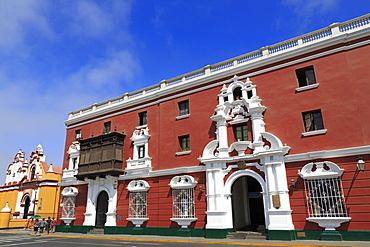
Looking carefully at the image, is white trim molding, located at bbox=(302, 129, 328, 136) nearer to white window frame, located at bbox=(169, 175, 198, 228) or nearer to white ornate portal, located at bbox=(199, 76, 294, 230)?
white ornate portal, located at bbox=(199, 76, 294, 230)

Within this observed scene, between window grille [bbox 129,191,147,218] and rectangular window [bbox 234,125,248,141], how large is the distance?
7652 mm

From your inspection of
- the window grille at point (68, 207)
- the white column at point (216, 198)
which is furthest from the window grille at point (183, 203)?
the window grille at point (68, 207)

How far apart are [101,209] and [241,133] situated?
12.8 m

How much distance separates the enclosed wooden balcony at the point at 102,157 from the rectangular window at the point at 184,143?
5199 mm

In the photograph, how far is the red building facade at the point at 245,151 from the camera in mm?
13477

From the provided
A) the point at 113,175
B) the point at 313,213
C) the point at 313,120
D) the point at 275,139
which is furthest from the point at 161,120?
the point at 313,213

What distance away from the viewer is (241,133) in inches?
663

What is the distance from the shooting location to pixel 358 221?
12.4 metres

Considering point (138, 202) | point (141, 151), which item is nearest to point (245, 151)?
point (141, 151)

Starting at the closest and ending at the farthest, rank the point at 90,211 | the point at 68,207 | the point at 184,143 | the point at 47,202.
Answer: the point at 184,143
the point at 90,211
the point at 68,207
the point at 47,202

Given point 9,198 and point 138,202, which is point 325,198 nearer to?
point 138,202

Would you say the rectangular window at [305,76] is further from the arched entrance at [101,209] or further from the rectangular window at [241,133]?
the arched entrance at [101,209]

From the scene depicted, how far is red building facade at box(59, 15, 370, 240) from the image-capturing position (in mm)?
13477

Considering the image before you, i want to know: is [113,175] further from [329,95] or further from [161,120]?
[329,95]
